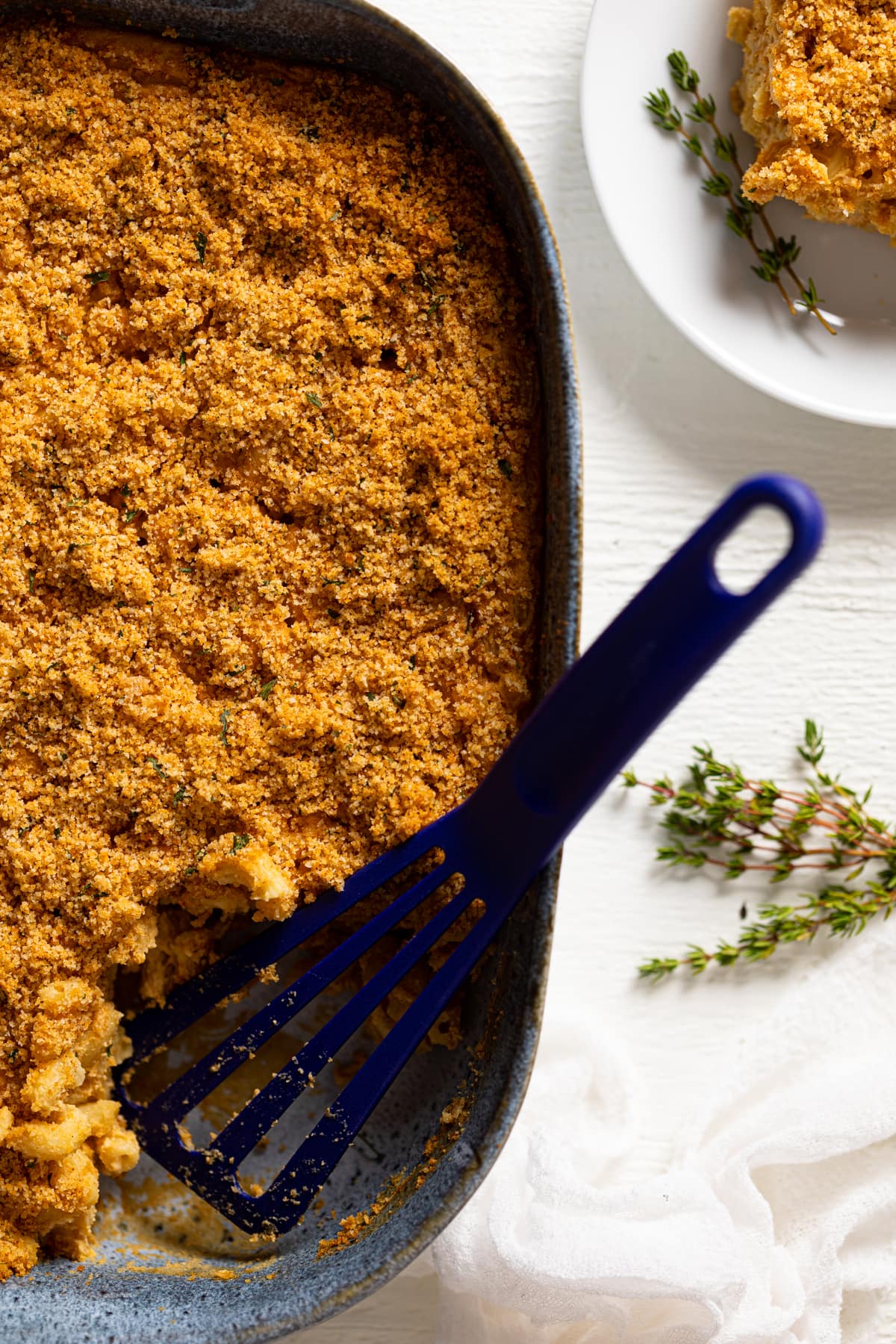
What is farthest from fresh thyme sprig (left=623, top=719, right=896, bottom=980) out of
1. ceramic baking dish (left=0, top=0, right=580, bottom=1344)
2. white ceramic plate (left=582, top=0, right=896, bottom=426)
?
white ceramic plate (left=582, top=0, right=896, bottom=426)

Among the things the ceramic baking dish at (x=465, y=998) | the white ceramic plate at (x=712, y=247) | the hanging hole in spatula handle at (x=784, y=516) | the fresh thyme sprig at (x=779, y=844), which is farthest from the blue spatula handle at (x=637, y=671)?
the white ceramic plate at (x=712, y=247)

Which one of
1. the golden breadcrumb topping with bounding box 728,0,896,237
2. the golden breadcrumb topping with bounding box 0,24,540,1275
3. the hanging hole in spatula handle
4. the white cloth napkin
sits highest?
the golden breadcrumb topping with bounding box 728,0,896,237

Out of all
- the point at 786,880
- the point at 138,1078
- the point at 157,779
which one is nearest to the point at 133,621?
the point at 157,779

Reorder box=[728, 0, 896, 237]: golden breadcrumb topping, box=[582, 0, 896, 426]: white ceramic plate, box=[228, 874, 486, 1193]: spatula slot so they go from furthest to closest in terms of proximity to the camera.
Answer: box=[582, 0, 896, 426]: white ceramic plate, box=[728, 0, 896, 237]: golden breadcrumb topping, box=[228, 874, 486, 1193]: spatula slot

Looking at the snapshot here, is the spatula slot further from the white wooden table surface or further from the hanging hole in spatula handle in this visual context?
the hanging hole in spatula handle

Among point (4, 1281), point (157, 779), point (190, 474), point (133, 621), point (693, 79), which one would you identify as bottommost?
point (4, 1281)

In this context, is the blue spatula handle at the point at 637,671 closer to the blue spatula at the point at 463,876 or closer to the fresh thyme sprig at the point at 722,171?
the blue spatula at the point at 463,876

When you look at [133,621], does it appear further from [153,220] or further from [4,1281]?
[4,1281]
